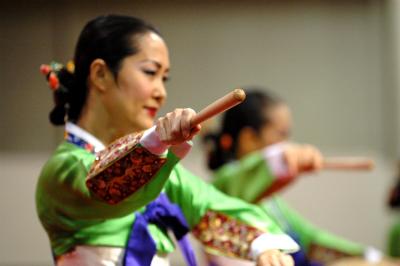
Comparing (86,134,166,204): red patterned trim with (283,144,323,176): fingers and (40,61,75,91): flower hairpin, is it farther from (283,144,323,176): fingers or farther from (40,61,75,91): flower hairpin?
(283,144,323,176): fingers

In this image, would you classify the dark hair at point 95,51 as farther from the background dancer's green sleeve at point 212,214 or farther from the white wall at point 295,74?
the white wall at point 295,74

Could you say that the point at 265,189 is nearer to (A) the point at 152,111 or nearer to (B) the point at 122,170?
(A) the point at 152,111

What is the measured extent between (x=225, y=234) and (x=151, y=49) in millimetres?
351

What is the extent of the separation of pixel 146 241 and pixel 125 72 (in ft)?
0.95

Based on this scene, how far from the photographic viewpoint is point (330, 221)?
392 centimetres

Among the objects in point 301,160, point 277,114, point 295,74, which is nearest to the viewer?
point 301,160

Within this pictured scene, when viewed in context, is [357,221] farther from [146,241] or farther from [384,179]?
[146,241]

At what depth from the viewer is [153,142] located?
3.96 ft

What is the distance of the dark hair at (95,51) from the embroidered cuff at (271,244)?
14.8 inches

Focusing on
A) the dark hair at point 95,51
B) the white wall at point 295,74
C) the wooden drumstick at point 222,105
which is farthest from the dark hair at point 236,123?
the wooden drumstick at point 222,105

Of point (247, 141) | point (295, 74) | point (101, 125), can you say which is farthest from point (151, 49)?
point (295, 74)

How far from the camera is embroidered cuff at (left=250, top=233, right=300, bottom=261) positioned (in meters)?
1.38

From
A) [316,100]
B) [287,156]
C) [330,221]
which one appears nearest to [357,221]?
[330,221]

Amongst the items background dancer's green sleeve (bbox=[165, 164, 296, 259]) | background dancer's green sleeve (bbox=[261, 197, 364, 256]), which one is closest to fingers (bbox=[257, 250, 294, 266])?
background dancer's green sleeve (bbox=[165, 164, 296, 259])
